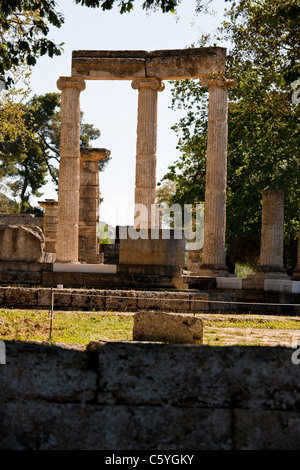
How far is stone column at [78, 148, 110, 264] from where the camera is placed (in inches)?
1140

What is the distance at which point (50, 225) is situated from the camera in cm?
3372

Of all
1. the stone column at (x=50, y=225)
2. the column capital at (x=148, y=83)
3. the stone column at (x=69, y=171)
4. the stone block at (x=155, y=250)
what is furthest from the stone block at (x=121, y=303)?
the stone column at (x=50, y=225)

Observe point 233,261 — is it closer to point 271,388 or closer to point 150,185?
point 150,185

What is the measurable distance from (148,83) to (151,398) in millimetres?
21505

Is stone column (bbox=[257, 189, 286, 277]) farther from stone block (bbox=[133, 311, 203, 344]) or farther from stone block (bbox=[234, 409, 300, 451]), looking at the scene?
stone block (bbox=[234, 409, 300, 451])

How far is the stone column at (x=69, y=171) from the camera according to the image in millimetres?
23859

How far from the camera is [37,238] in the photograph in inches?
685

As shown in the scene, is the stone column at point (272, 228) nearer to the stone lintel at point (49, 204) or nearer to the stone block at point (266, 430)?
the stone lintel at point (49, 204)

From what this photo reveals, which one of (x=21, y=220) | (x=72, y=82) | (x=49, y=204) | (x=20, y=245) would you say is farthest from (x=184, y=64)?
(x=21, y=220)

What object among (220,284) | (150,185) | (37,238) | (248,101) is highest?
(248,101)

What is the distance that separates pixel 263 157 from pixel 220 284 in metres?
9.19

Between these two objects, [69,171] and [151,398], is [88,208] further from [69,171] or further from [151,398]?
[151,398]

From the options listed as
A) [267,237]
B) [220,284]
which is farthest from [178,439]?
[267,237]
